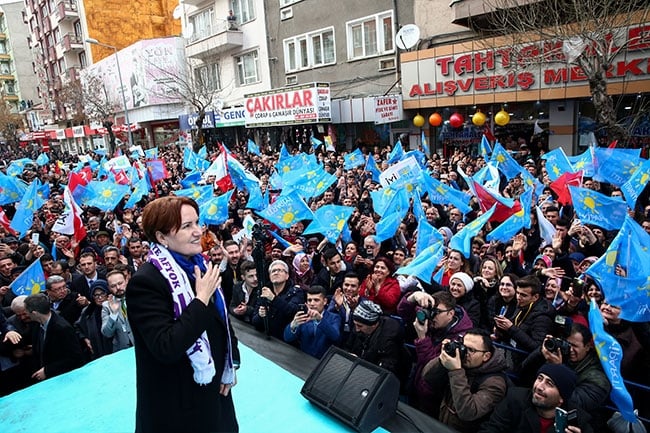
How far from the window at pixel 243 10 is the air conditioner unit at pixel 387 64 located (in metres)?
10.0

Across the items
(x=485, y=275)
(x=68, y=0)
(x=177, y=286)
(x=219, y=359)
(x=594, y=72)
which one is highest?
(x=68, y=0)

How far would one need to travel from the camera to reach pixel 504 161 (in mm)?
10102

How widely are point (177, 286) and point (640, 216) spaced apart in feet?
26.0

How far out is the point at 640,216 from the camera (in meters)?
7.45

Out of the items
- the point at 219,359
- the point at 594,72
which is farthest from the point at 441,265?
the point at 594,72

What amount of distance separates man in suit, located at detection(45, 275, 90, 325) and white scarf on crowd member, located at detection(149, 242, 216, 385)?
417 centimetres

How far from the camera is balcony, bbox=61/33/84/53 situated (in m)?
43.6

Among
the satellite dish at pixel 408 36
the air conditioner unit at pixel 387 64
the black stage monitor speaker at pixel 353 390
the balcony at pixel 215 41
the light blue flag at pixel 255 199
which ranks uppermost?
the balcony at pixel 215 41

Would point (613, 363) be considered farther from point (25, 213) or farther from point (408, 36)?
point (408, 36)

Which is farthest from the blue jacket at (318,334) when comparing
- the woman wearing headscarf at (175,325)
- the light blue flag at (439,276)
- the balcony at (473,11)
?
the balcony at (473,11)

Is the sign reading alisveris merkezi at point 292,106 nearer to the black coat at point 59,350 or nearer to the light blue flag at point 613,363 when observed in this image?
the black coat at point 59,350

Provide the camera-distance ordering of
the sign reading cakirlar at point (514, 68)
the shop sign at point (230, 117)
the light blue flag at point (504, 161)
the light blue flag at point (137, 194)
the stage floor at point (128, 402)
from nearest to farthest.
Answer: the stage floor at point (128, 402) → the light blue flag at point (504, 161) → the light blue flag at point (137, 194) → the sign reading cakirlar at point (514, 68) → the shop sign at point (230, 117)

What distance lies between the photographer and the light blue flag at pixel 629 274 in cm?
407

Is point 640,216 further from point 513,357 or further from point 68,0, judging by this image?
point 68,0
